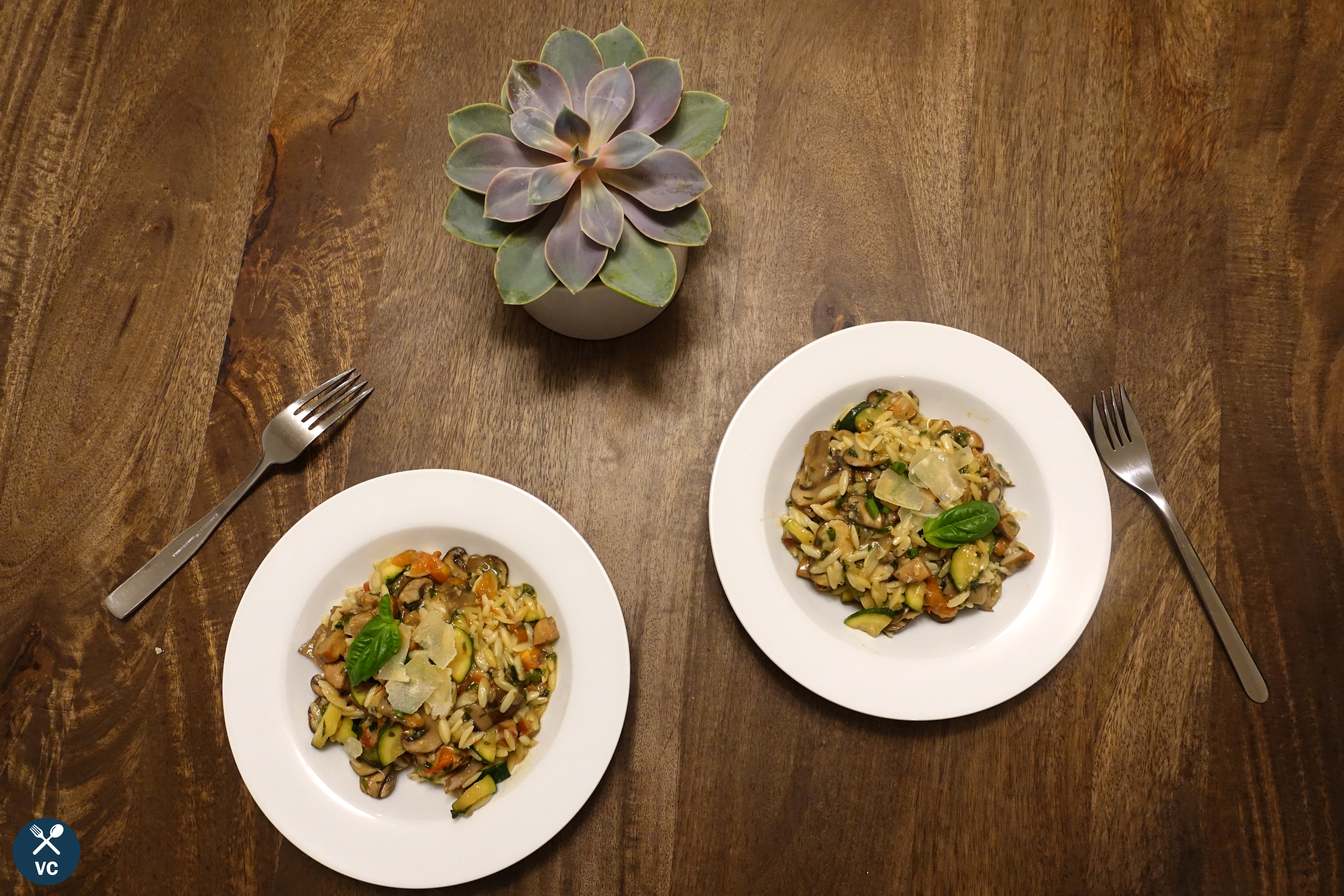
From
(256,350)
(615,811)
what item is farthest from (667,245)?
(615,811)

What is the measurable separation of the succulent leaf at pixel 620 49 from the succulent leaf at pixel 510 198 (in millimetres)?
262

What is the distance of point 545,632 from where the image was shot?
1635mm

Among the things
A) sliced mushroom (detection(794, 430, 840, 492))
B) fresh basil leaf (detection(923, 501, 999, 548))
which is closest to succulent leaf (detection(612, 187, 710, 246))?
sliced mushroom (detection(794, 430, 840, 492))

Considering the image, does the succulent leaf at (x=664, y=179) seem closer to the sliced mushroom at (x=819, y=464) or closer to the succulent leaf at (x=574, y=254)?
the succulent leaf at (x=574, y=254)

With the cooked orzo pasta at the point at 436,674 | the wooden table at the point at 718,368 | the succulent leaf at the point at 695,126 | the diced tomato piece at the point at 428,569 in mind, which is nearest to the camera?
the succulent leaf at the point at 695,126

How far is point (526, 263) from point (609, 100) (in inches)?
12.4

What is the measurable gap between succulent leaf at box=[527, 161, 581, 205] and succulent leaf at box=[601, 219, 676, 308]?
0.43 feet

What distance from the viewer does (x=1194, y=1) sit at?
2.00m

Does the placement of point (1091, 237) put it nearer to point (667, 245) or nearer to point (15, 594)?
point (667, 245)

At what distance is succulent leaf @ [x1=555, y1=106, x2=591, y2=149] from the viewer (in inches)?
53.4

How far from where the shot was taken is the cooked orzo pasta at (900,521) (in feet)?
5.40

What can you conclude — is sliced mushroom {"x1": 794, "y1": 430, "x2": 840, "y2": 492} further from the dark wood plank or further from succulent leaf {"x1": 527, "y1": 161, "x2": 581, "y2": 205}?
the dark wood plank

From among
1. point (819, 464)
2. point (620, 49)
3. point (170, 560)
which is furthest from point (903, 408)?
point (170, 560)

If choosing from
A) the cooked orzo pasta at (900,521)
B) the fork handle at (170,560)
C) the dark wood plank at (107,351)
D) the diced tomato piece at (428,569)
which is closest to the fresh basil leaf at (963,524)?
the cooked orzo pasta at (900,521)
